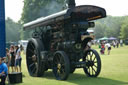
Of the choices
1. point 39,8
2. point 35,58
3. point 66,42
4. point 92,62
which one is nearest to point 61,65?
point 66,42

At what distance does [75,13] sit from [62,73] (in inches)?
101

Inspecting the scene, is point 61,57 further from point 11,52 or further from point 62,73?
point 11,52

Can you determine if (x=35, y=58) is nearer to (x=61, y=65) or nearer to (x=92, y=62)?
(x=61, y=65)

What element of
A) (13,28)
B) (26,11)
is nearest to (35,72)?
(26,11)

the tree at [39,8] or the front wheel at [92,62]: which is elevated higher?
the tree at [39,8]

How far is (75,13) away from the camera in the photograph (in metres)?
11.4

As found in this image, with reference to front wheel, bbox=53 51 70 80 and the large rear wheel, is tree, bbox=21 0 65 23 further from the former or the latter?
front wheel, bbox=53 51 70 80

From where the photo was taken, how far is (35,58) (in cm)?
1333

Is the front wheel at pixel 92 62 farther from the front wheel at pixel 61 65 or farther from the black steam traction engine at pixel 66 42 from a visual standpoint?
the front wheel at pixel 61 65

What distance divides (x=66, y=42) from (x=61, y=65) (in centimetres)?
103

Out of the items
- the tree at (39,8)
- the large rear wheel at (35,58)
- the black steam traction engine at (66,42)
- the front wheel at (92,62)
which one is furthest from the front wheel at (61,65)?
the tree at (39,8)

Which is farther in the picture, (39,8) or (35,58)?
(39,8)

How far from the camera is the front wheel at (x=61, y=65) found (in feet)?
35.5

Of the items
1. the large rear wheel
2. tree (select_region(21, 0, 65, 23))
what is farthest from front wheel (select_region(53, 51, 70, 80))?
tree (select_region(21, 0, 65, 23))
